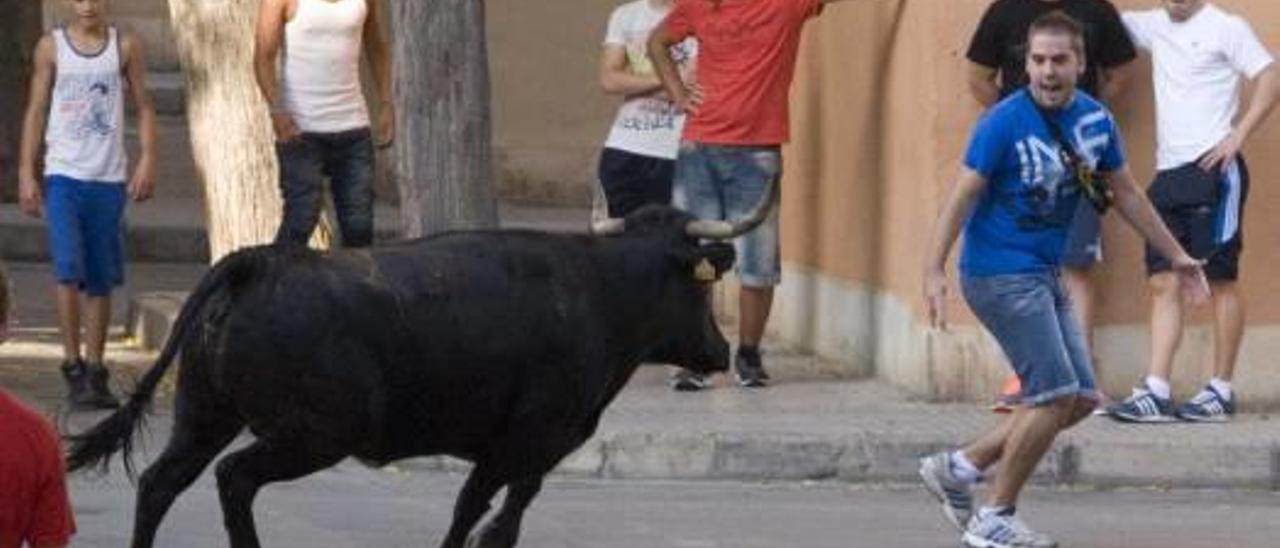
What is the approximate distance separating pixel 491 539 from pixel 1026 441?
1898 mm

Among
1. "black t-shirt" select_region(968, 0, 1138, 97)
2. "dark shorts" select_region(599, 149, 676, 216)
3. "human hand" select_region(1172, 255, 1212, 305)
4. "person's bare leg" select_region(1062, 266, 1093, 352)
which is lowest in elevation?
"person's bare leg" select_region(1062, 266, 1093, 352)

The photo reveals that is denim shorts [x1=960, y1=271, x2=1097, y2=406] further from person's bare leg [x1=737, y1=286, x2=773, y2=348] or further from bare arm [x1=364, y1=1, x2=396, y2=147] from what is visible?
bare arm [x1=364, y1=1, x2=396, y2=147]

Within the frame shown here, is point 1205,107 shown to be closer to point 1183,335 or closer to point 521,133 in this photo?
point 1183,335

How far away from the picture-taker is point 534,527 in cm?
1021

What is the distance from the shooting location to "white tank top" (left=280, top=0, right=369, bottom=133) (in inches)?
501

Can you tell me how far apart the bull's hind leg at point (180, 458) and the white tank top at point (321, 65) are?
431cm

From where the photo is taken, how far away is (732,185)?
42.1ft

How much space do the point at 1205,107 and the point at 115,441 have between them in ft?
17.5

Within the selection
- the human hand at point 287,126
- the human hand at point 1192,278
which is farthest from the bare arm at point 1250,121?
the human hand at point 287,126

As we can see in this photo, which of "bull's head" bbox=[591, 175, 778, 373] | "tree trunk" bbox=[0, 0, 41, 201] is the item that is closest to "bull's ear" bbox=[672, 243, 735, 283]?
"bull's head" bbox=[591, 175, 778, 373]

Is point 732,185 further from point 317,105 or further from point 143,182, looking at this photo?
point 143,182

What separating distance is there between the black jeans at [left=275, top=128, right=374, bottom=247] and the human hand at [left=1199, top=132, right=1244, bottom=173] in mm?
3523

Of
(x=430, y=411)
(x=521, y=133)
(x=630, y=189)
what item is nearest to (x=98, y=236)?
(x=630, y=189)

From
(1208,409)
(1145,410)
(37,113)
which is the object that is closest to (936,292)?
(1145,410)
